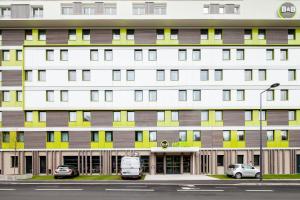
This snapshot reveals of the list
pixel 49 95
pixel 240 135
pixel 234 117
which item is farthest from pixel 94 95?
pixel 240 135

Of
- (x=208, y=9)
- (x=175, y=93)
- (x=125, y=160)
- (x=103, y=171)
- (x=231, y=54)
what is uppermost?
(x=208, y=9)

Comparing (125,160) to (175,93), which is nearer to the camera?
(125,160)

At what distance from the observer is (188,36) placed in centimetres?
3981

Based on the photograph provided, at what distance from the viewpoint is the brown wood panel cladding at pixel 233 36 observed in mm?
39844

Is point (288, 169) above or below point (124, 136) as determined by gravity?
below

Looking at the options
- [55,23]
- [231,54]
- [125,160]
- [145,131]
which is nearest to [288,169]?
[231,54]

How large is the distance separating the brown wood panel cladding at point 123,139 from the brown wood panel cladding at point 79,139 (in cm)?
326

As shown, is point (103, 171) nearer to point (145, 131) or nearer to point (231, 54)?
point (145, 131)

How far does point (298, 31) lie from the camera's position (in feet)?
131

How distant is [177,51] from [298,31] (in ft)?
49.7

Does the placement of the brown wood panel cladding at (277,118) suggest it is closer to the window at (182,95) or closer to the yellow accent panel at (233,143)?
the yellow accent panel at (233,143)

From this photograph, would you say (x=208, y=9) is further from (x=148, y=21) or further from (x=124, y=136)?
(x=124, y=136)

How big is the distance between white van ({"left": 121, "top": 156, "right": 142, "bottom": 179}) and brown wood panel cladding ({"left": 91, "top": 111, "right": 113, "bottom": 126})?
24.4ft

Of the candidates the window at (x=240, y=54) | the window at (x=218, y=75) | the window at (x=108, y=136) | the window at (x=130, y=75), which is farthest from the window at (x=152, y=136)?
the window at (x=240, y=54)
